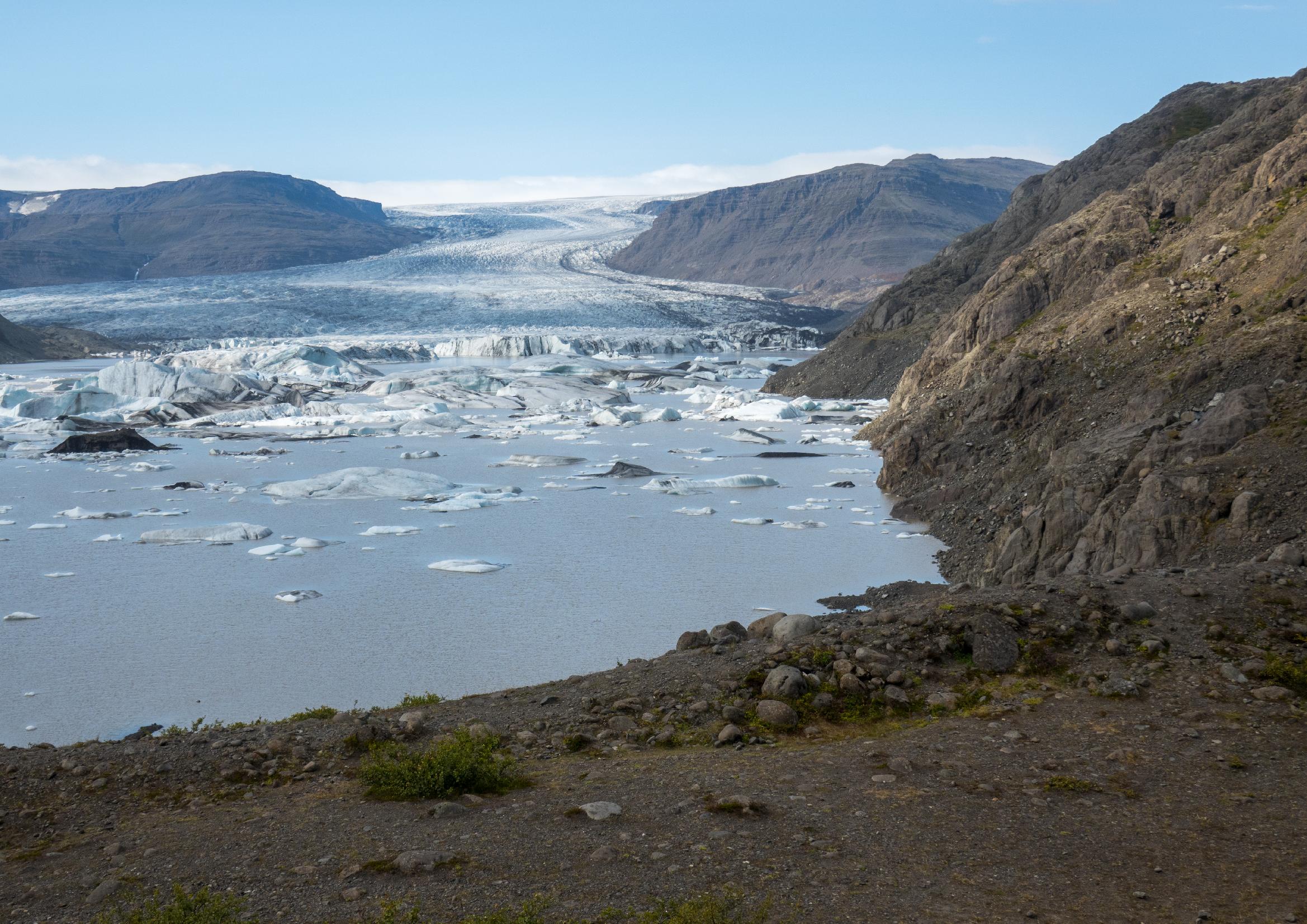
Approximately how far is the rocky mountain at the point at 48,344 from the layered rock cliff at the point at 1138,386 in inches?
2099

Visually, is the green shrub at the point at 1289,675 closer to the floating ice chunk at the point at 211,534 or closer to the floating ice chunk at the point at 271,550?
the floating ice chunk at the point at 271,550

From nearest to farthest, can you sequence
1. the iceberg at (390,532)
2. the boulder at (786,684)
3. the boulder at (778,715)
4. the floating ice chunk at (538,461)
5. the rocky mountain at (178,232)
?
the boulder at (778,715), the boulder at (786,684), the iceberg at (390,532), the floating ice chunk at (538,461), the rocky mountain at (178,232)

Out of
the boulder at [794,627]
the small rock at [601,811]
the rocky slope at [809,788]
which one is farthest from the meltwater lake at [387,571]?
the small rock at [601,811]

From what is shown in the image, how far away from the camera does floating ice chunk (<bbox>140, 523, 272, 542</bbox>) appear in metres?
15.6

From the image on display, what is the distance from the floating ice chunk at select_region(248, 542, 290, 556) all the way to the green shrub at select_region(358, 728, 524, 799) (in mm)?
9897

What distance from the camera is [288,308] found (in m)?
74.7

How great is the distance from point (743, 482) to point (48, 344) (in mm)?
57841

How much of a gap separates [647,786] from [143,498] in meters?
17.1

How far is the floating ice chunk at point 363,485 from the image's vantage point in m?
19.3

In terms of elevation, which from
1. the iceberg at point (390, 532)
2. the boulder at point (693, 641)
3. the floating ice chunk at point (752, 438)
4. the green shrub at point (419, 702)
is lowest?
the iceberg at point (390, 532)

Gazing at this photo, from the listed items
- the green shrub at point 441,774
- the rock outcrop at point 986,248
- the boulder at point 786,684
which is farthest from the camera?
the rock outcrop at point 986,248

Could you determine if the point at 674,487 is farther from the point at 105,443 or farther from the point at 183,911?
the point at 183,911

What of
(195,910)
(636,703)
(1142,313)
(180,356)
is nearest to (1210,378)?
(1142,313)

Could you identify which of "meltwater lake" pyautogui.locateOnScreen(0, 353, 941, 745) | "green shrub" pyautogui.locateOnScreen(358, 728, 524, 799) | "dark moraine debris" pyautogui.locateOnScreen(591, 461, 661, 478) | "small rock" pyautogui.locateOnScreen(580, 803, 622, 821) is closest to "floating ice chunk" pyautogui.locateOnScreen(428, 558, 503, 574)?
"meltwater lake" pyautogui.locateOnScreen(0, 353, 941, 745)
